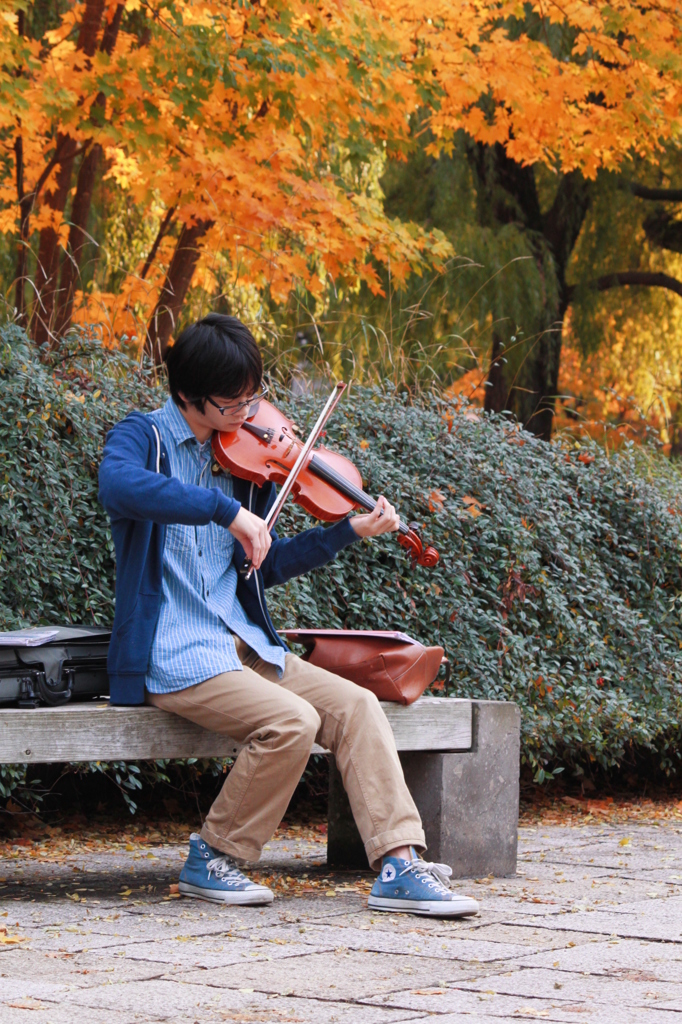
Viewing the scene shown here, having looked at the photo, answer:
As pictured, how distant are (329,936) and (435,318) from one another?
9.30 m

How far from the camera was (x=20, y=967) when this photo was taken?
108 inches

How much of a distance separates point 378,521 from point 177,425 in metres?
0.63

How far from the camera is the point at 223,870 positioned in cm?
354

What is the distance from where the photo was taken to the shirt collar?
12.2ft

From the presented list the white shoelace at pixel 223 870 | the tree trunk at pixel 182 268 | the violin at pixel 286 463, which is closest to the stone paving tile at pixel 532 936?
the white shoelace at pixel 223 870

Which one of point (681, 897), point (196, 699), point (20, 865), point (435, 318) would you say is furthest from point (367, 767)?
point (435, 318)

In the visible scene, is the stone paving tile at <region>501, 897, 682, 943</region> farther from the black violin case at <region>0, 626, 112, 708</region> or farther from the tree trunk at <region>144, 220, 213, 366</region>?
the tree trunk at <region>144, 220, 213, 366</region>

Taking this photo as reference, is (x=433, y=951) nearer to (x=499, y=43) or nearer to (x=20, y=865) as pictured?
(x=20, y=865)

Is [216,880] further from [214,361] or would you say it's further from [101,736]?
[214,361]

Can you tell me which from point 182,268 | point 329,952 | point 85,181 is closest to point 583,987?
point 329,952

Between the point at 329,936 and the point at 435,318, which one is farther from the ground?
the point at 435,318

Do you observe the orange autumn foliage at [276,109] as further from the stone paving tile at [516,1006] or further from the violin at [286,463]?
the stone paving tile at [516,1006]

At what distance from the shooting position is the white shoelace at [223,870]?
3531 millimetres

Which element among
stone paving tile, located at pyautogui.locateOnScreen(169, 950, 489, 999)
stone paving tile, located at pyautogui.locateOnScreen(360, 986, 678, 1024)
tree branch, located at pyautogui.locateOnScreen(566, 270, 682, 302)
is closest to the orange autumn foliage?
stone paving tile, located at pyautogui.locateOnScreen(169, 950, 489, 999)
